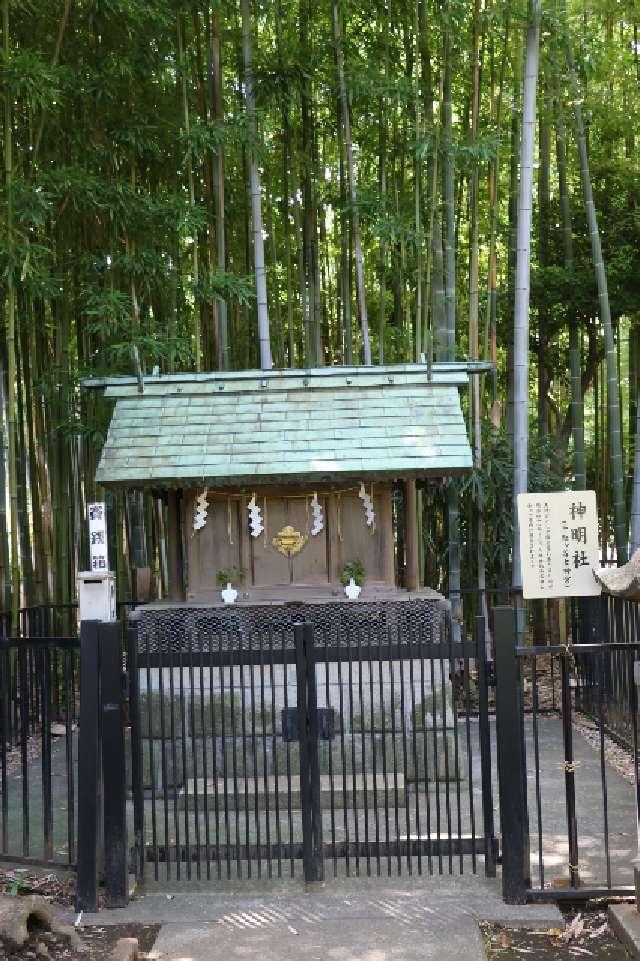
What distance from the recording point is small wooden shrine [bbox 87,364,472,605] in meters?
7.88

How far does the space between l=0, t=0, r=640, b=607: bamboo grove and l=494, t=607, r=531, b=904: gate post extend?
3475 mm

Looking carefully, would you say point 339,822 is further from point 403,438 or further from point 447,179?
point 447,179

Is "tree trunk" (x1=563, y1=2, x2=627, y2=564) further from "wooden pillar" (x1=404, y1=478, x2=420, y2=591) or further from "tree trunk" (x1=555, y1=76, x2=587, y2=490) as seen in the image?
"wooden pillar" (x1=404, y1=478, x2=420, y2=591)

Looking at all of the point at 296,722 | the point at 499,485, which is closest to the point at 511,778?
the point at 296,722

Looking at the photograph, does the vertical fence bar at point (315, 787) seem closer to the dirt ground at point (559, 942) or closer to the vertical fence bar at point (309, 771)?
the vertical fence bar at point (309, 771)

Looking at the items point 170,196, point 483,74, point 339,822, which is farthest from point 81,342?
point 339,822

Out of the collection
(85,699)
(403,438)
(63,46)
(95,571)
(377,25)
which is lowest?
(85,699)

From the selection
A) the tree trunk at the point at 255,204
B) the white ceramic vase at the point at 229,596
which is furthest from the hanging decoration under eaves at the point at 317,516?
the tree trunk at the point at 255,204

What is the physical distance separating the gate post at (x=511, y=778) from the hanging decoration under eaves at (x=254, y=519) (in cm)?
351

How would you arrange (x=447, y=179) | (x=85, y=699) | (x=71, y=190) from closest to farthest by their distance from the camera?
1. (x=85, y=699)
2. (x=71, y=190)
3. (x=447, y=179)

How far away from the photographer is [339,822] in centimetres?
597

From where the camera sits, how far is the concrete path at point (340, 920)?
13.9ft

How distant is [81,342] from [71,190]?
7.31 feet

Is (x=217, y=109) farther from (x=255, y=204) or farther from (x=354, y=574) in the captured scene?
(x=354, y=574)
